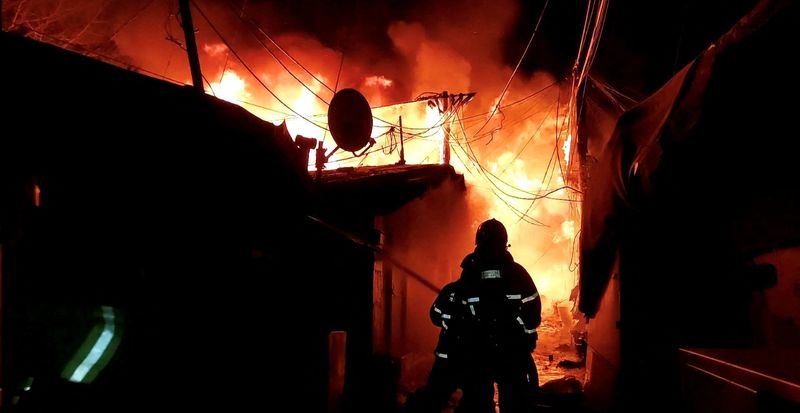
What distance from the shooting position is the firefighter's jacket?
196 inches

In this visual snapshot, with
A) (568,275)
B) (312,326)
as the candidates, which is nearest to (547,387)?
(312,326)

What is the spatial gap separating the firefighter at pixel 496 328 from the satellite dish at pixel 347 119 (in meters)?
3.42

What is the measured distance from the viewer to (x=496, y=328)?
197 inches

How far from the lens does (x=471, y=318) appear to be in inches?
201

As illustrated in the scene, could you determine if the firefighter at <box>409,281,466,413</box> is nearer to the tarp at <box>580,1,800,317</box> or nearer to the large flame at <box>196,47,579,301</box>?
the tarp at <box>580,1,800,317</box>

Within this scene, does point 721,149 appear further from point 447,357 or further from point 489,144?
point 489,144

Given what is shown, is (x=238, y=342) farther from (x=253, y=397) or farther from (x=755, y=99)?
(x=755, y=99)

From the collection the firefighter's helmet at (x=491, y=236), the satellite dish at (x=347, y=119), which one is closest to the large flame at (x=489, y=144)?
the satellite dish at (x=347, y=119)

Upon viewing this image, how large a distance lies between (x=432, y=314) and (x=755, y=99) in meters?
3.90

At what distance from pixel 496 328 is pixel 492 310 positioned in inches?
8.2

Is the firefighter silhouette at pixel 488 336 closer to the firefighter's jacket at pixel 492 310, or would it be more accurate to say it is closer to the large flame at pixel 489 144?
the firefighter's jacket at pixel 492 310

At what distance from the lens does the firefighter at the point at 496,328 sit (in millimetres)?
4863

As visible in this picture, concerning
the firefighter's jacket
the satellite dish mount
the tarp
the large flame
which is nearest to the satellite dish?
the satellite dish mount

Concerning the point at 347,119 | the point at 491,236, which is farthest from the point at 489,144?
the point at 491,236
